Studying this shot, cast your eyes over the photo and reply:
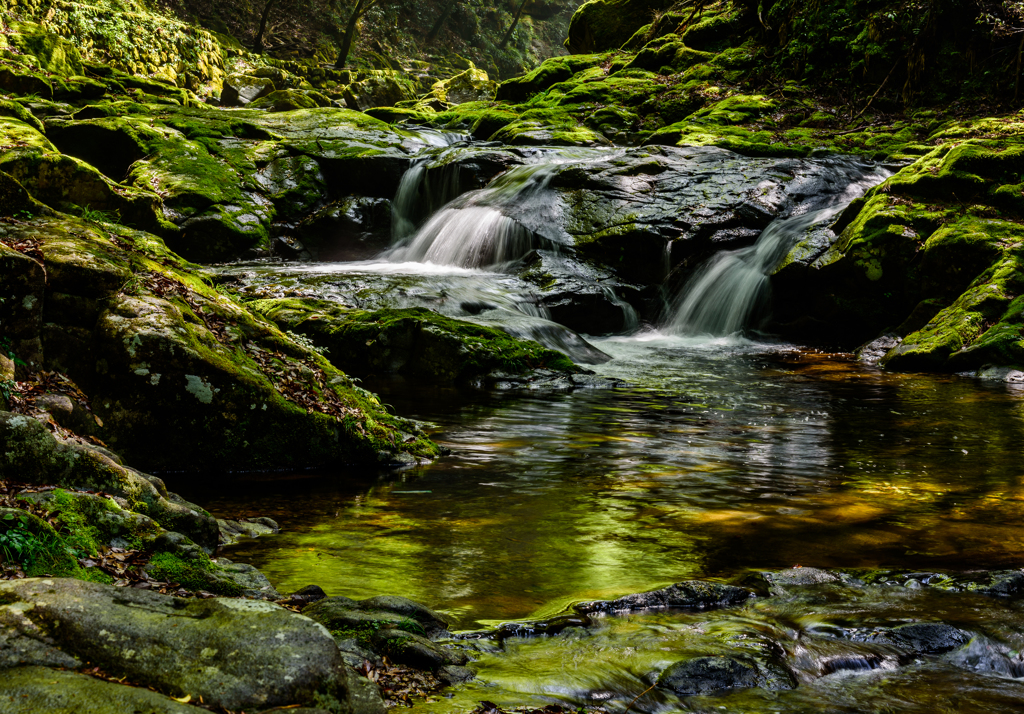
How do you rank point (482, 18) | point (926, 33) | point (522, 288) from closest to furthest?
1. point (522, 288)
2. point (926, 33)
3. point (482, 18)

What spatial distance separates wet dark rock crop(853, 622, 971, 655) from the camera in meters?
2.97

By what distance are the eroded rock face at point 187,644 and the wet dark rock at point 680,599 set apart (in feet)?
4.64

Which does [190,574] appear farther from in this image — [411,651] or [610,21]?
[610,21]

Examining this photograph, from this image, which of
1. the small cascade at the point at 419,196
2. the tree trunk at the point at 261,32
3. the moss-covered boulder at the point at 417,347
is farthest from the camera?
the tree trunk at the point at 261,32

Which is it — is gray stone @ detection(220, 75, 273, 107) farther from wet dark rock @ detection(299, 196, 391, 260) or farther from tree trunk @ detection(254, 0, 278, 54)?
wet dark rock @ detection(299, 196, 391, 260)

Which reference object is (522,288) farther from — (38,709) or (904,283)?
(38,709)

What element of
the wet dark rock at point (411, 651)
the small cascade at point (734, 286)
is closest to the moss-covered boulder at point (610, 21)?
the small cascade at point (734, 286)

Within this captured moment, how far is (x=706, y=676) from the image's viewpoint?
8.82ft

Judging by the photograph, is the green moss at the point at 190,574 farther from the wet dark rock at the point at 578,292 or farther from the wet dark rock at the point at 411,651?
the wet dark rock at the point at 578,292

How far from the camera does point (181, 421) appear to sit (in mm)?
5246

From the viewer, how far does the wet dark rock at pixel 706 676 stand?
264 centimetres

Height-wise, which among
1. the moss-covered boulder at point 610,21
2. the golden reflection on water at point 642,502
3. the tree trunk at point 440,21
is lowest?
the golden reflection on water at point 642,502

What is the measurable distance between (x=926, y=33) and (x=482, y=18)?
4100 centimetres

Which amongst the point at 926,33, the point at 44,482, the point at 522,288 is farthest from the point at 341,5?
the point at 44,482
